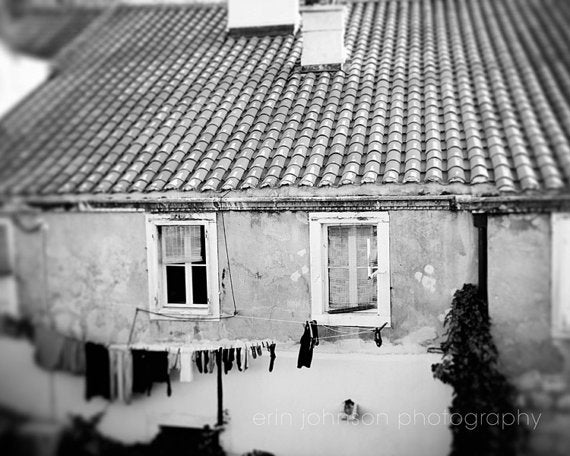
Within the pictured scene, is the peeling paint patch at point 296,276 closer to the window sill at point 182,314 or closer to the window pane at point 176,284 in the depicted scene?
the window sill at point 182,314

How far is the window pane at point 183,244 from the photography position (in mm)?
7324

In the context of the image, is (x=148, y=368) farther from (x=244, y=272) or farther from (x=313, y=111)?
(x=313, y=111)

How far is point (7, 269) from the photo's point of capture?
552 cm

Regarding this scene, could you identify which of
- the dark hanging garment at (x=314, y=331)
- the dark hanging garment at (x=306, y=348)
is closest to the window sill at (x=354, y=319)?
the dark hanging garment at (x=314, y=331)

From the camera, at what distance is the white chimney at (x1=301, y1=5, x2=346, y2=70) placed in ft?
28.8

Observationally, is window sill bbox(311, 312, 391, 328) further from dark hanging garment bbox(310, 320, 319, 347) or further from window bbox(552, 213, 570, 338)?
window bbox(552, 213, 570, 338)

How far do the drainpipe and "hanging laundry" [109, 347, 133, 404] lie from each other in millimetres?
4727

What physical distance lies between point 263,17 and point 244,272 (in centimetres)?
562

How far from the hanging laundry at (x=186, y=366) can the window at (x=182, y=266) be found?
553 mm

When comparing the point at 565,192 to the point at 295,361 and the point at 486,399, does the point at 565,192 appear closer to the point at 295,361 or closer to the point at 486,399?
the point at 486,399

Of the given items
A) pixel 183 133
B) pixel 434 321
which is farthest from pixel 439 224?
pixel 183 133

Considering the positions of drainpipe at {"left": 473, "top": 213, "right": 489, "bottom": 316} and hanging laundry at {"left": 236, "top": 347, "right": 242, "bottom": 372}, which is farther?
hanging laundry at {"left": 236, "top": 347, "right": 242, "bottom": 372}

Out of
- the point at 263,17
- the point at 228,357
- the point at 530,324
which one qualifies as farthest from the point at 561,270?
the point at 263,17

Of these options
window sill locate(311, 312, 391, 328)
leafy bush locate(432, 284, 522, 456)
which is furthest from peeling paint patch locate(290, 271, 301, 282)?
leafy bush locate(432, 284, 522, 456)
